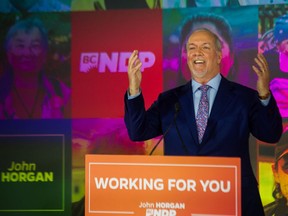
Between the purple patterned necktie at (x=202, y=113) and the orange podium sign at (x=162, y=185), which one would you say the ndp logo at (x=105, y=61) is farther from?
the orange podium sign at (x=162, y=185)

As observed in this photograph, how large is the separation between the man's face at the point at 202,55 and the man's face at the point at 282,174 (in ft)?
3.19

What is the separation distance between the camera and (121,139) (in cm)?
406

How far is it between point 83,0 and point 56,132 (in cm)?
102

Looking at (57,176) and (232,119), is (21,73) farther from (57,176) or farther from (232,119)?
(232,119)

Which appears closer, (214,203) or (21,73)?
(214,203)

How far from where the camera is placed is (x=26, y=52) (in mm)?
4176

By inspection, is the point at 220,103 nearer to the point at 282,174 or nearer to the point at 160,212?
the point at 282,174

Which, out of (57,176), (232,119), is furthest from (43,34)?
(232,119)

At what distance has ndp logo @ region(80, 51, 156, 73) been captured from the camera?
4059 millimetres

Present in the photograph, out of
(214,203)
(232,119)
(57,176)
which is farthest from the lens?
(57,176)

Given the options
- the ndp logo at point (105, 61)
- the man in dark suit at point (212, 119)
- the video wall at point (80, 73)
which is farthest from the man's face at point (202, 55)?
the ndp logo at point (105, 61)

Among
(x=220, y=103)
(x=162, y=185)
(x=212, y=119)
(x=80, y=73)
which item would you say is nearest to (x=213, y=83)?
(x=220, y=103)

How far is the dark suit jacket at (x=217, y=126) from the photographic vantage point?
289cm

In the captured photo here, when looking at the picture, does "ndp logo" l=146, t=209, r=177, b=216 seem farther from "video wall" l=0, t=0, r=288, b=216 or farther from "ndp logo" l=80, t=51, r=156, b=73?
"ndp logo" l=80, t=51, r=156, b=73
